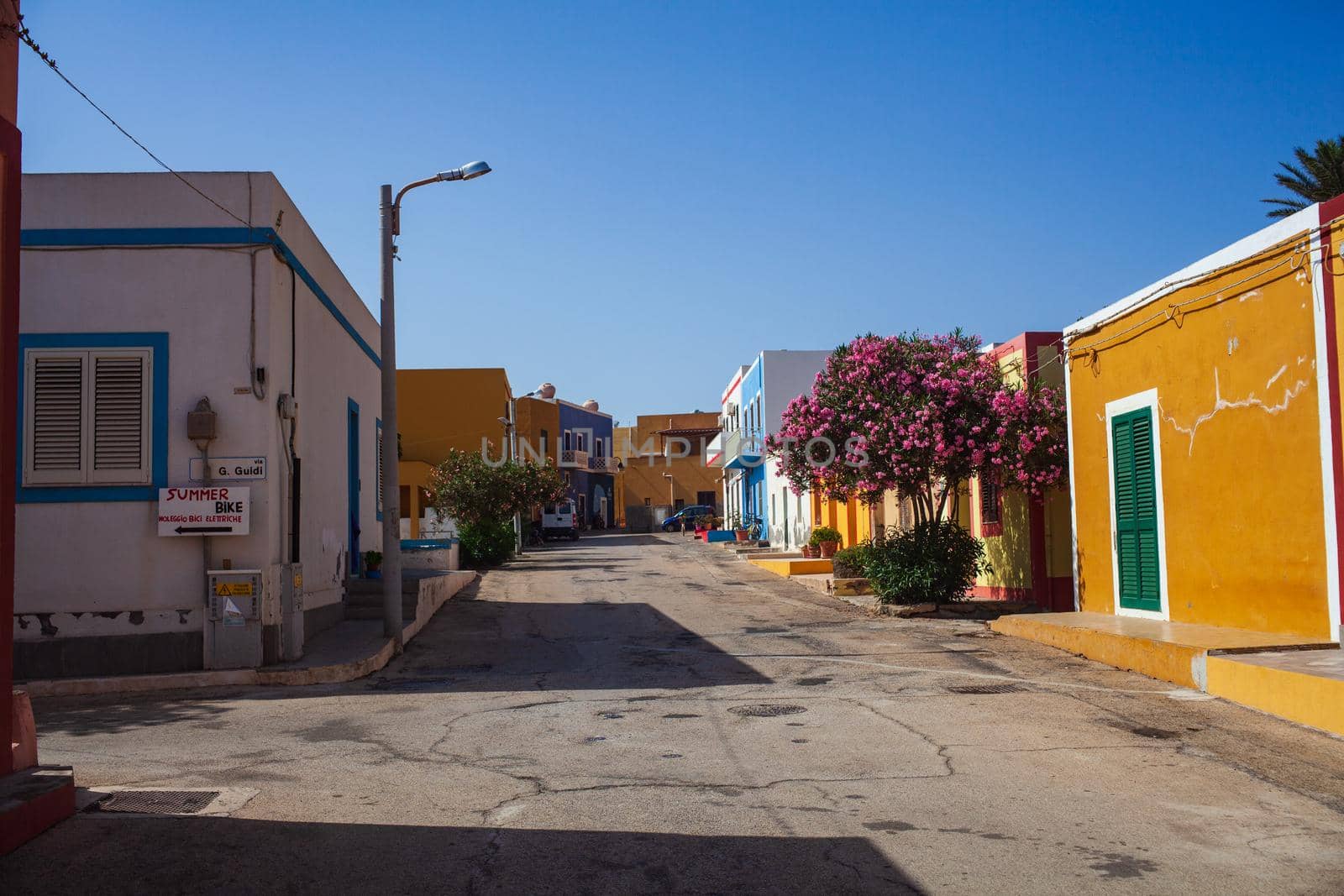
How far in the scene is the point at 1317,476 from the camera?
33.5 ft

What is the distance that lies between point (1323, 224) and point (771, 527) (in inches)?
1261

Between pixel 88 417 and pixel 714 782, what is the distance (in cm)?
876

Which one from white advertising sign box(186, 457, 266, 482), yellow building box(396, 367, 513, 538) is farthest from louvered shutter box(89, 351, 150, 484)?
yellow building box(396, 367, 513, 538)

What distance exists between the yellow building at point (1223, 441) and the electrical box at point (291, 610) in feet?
31.5

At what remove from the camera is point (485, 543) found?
33.3 metres

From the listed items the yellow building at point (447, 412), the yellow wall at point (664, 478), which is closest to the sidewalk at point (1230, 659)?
the yellow building at point (447, 412)

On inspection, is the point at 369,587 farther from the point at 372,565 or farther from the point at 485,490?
the point at 485,490

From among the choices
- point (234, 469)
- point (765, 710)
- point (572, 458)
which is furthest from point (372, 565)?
point (572, 458)

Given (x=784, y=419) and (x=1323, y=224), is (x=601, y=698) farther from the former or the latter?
(x=784, y=419)

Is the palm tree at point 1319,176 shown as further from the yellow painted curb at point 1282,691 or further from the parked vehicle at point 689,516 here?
the parked vehicle at point 689,516

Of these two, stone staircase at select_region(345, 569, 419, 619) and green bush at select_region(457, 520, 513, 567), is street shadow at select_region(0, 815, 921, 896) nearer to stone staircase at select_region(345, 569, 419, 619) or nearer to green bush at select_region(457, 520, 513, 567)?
stone staircase at select_region(345, 569, 419, 619)

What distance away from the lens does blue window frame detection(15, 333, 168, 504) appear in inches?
484

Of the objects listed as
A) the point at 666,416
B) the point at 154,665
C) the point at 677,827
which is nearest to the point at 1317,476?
the point at 677,827

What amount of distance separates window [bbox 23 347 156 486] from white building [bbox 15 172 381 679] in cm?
2
